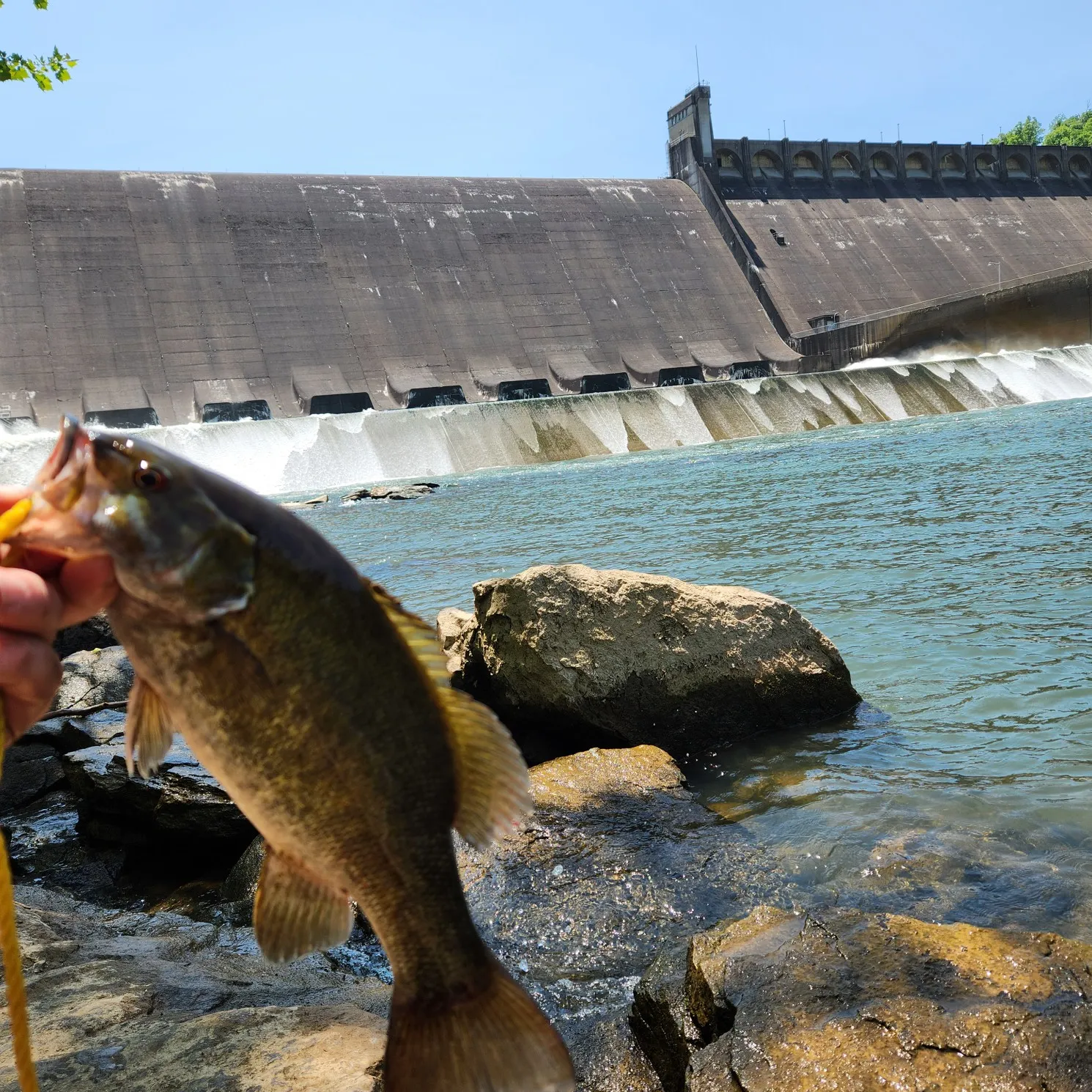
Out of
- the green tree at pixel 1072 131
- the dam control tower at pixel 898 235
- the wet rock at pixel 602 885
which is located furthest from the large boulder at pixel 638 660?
the green tree at pixel 1072 131

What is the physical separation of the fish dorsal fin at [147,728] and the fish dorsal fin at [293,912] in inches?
6.6

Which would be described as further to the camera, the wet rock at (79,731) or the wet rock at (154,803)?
the wet rock at (79,731)

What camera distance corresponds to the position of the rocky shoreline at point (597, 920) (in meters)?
1.98

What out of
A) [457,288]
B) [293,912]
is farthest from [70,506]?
[457,288]

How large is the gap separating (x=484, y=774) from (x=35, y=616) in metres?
0.53

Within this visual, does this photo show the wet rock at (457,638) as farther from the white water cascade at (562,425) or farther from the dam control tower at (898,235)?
the dam control tower at (898,235)

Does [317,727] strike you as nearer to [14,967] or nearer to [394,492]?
[14,967]

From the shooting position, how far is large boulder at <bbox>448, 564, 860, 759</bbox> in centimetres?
457

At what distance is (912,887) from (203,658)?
279 centimetres

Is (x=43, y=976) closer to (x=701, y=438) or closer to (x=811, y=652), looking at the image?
(x=811, y=652)

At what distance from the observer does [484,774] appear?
3.92ft

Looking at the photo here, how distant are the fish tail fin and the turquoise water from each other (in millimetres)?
2279

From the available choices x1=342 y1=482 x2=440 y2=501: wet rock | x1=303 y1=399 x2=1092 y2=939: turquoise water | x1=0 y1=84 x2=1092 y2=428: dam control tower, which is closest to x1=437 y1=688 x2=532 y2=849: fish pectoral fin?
x1=303 y1=399 x2=1092 y2=939: turquoise water

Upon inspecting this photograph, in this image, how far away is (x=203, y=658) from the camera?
41.5 inches
